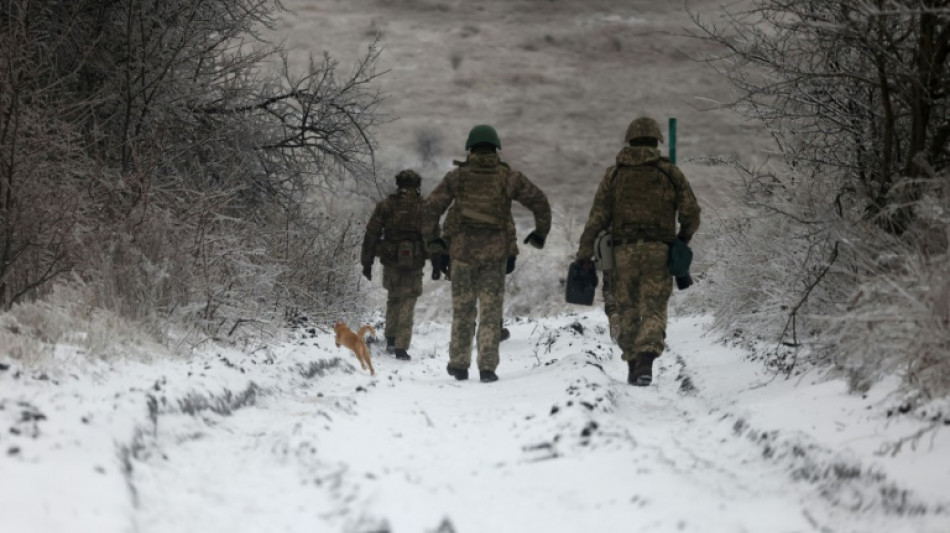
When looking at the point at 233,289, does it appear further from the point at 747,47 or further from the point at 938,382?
the point at 938,382

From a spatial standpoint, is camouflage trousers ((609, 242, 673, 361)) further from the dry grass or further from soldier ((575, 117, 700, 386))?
the dry grass

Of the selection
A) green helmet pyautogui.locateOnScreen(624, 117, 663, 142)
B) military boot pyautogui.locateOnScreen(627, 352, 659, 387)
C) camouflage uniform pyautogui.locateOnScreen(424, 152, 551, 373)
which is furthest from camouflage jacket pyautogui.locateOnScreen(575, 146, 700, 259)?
military boot pyautogui.locateOnScreen(627, 352, 659, 387)

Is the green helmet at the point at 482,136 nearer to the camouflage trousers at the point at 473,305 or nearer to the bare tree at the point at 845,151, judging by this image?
the camouflage trousers at the point at 473,305

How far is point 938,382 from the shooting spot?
4.27 meters

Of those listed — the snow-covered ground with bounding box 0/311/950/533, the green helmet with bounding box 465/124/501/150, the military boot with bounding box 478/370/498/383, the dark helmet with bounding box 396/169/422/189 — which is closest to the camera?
the snow-covered ground with bounding box 0/311/950/533

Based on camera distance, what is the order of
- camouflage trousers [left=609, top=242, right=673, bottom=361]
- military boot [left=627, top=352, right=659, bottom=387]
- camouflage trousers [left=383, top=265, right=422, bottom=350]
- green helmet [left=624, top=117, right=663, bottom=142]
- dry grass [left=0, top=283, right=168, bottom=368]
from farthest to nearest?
camouflage trousers [left=383, top=265, right=422, bottom=350] < green helmet [left=624, top=117, right=663, bottom=142] < camouflage trousers [left=609, top=242, right=673, bottom=361] < military boot [left=627, top=352, right=659, bottom=387] < dry grass [left=0, top=283, right=168, bottom=368]

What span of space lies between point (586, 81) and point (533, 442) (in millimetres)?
54494

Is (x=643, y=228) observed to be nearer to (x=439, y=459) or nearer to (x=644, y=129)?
(x=644, y=129)

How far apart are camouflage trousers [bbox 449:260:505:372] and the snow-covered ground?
2.01m

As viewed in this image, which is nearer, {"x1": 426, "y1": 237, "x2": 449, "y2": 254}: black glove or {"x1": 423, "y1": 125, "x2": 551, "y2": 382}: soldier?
{"x1": 423, "y1": 125, "x2": 551, "y2": 382}: soldier

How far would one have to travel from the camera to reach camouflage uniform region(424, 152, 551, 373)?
873cm

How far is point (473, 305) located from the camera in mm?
9008

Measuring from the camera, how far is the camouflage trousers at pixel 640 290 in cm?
780

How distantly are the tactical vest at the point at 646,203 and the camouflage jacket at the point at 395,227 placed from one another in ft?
13.3
